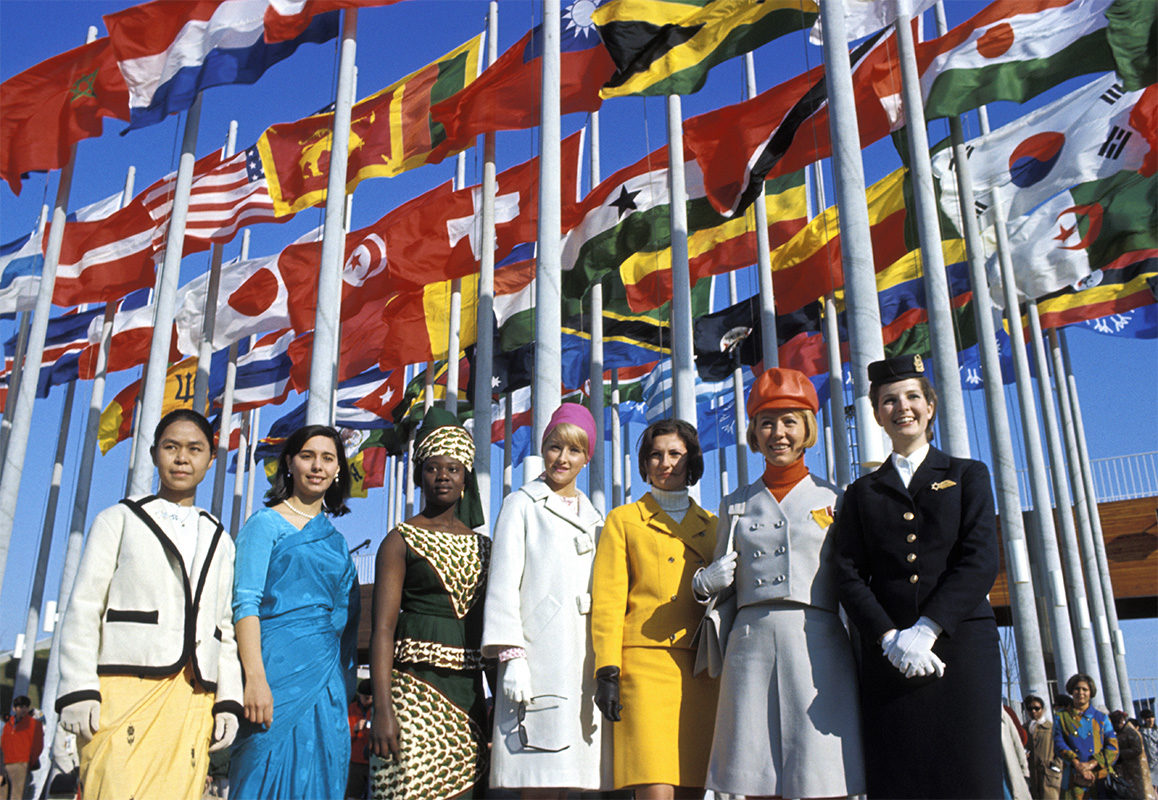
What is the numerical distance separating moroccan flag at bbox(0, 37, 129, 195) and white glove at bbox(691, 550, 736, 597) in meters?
13.9

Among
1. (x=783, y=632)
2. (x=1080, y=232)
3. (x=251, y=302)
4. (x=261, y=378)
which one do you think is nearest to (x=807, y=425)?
(x=783, y=632)

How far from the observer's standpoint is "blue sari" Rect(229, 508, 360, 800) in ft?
12.7

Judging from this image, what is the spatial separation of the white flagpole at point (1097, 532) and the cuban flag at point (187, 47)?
1786 cm

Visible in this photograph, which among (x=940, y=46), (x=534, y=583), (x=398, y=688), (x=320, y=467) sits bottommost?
(x=398, y=688)

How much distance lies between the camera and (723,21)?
38.5 ft

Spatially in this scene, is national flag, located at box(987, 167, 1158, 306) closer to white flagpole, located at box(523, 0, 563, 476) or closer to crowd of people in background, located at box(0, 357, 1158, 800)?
white flagpole, located at box(523, 0, 563, 476)

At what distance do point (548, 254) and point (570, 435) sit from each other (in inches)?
194

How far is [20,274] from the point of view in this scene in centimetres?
2028

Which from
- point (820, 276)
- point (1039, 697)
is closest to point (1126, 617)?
point (820, 276)

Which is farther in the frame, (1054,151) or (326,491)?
(1054,151)

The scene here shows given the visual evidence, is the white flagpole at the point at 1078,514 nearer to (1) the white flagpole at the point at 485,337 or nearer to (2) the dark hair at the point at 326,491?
(1) the white flagpole at the point at 485,337

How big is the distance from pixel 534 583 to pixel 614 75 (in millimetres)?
9301

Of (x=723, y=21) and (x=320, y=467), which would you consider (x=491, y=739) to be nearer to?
(x=320, y=467)

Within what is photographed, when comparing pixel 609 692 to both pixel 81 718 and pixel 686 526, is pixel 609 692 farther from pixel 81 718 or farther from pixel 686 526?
pixel 81 718
